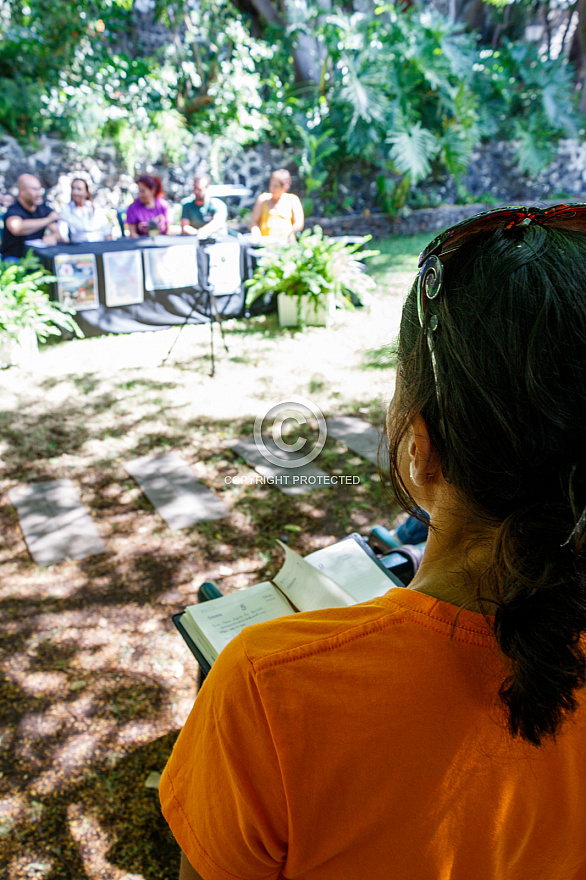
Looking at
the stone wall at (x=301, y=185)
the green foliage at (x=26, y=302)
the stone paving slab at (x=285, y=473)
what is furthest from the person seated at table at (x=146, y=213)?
the stone paving slab at (x=285, y=473)

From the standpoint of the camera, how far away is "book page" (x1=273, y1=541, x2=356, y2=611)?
1.37 meters

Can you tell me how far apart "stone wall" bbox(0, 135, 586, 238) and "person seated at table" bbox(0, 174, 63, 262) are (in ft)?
7.63

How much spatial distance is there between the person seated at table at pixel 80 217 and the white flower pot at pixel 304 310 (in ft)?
7.47

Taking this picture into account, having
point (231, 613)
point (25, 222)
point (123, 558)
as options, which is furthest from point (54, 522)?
point (25, 222)

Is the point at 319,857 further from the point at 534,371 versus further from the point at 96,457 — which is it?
the point at 96,457

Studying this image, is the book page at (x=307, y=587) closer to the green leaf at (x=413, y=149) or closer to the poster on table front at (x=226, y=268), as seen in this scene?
the poster on table front at (x=226, y=268)

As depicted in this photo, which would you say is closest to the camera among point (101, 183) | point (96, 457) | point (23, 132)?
point (96, 457)

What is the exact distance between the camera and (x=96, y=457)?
3.82 meters

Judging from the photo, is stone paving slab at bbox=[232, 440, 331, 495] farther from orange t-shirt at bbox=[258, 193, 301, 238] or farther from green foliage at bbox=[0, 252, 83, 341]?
orange t-shirt at bbox=[258, 193, 301, 238]

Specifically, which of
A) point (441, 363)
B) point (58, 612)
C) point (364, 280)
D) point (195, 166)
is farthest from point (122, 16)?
point (441, 363)

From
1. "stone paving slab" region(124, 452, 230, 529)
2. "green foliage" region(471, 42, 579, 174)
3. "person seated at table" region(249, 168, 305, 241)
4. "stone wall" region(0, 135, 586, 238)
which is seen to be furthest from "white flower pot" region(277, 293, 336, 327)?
"green foliage" region(471, 42, 579, 174)

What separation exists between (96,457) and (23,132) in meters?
8.63

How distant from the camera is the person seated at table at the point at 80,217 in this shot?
6.84 m

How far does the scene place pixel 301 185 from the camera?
1253cm
